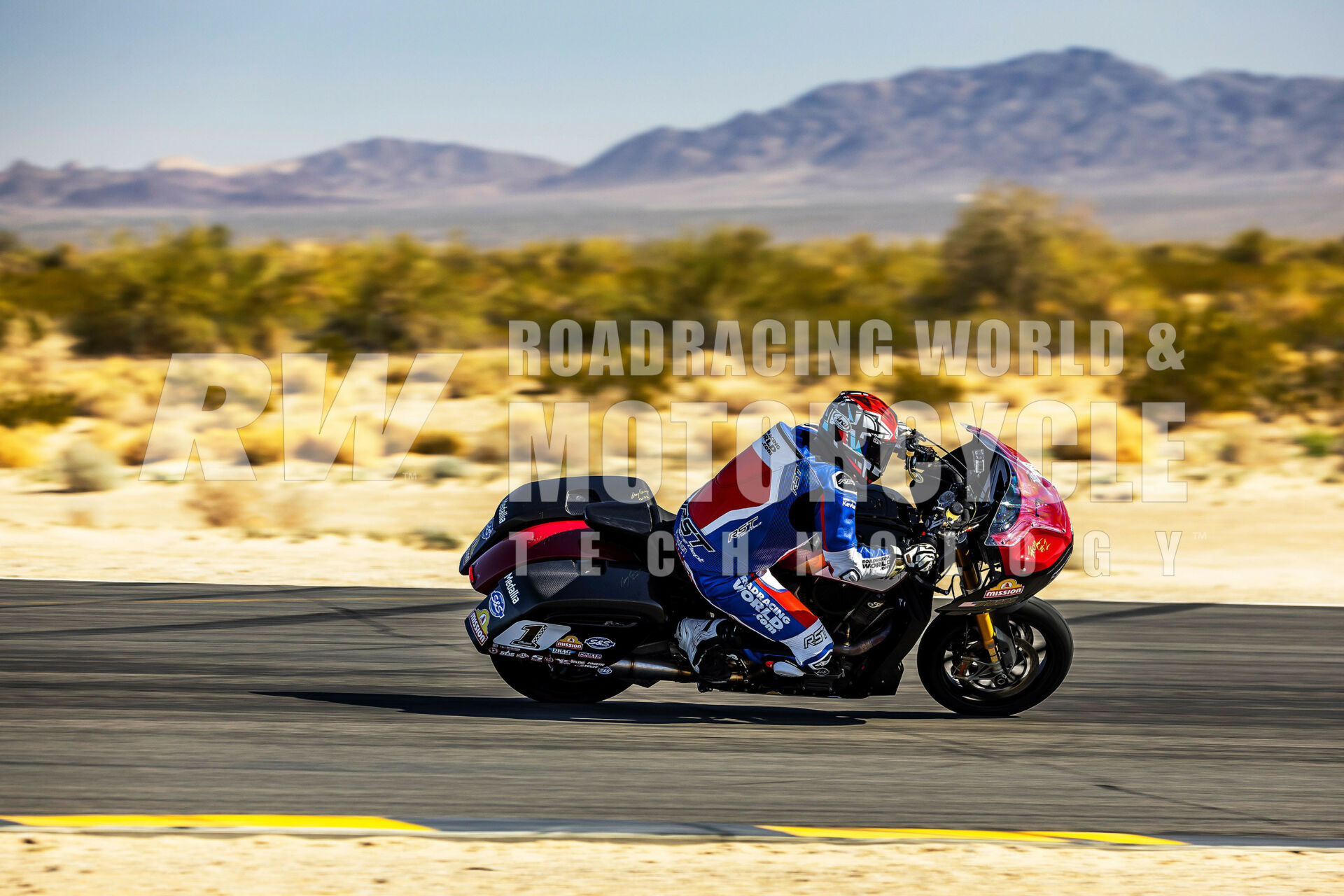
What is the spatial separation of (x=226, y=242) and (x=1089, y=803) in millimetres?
41929

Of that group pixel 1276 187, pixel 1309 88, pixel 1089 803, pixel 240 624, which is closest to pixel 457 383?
pixel 240 624

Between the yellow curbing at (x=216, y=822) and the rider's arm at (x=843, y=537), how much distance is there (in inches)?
100

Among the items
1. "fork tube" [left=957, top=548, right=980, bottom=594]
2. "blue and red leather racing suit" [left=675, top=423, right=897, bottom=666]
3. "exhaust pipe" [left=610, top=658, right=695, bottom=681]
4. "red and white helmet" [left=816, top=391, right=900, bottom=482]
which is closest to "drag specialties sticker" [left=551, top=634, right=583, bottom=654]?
"exhaust pipe" [left=610, top=658, right=695, bottom=681]

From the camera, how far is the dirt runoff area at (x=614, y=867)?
5125 millimetres

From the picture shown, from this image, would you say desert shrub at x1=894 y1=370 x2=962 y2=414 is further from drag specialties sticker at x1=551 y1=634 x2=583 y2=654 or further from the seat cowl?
drag specialties sticker at x1=551 y1=634 x2=583 y2=654

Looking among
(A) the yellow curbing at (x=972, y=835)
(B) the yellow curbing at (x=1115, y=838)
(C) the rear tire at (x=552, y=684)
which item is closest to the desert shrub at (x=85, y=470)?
(C) the rear tire at (x=552, y=684)

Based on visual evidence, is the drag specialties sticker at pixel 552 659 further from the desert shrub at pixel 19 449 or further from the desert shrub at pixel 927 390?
the desert shrub at pixel 927 390

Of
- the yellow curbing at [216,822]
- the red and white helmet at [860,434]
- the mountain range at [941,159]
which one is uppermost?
the mountain range at [941,159]

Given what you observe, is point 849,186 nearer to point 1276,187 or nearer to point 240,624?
point 1276,187

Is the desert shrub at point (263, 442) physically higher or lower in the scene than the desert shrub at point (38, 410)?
lower

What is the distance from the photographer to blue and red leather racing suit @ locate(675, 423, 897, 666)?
22.9ft

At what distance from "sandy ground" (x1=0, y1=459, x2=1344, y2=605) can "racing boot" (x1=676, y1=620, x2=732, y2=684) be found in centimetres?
528

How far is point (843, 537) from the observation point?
6.93 meters

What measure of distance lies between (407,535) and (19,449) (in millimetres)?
8813
